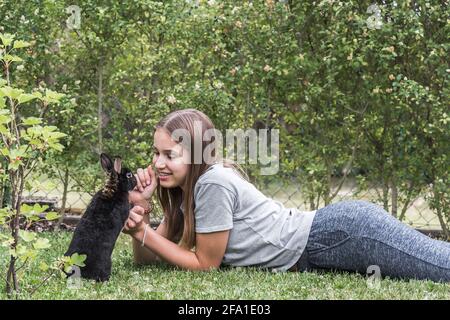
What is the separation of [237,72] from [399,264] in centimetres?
216

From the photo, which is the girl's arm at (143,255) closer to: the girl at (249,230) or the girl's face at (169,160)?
the girl at (249,230)

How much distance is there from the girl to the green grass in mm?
95

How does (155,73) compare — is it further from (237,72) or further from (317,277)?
(317,277)

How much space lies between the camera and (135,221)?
3.86 meters

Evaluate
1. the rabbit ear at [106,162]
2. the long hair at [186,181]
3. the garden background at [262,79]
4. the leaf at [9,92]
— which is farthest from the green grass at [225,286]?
the garden background at [262,79]

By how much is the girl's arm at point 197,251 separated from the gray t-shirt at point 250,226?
6 cm

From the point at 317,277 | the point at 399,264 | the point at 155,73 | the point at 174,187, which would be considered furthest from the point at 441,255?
the point at 155,73

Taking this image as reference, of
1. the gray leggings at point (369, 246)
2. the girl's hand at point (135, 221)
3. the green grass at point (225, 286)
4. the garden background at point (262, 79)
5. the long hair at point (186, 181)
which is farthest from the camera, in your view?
the garden background at point (262, 79)

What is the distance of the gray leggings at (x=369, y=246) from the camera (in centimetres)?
397

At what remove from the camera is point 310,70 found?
560 centimetres

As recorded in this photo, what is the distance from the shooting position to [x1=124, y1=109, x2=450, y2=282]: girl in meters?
4.00

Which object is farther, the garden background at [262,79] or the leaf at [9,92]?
the garden background at [262,79]

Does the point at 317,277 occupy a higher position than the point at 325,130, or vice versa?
the point at 325,130
